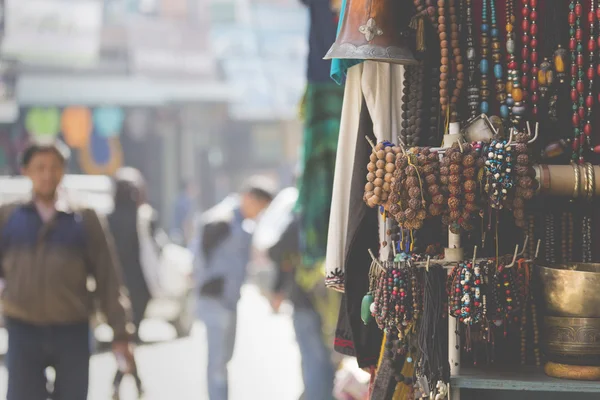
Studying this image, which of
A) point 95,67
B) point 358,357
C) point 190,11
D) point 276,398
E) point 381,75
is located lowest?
point 276,398

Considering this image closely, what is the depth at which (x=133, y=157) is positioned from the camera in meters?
16.4

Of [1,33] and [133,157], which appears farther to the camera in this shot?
[133,157]

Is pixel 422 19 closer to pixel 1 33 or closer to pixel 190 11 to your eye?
pixel 1 33

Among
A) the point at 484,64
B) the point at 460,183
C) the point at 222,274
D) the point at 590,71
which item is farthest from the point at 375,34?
the point at 222,274

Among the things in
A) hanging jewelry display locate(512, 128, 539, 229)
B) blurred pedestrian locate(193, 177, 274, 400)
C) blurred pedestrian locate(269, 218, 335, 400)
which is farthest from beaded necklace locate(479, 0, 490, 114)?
blurred pedestrian locate(193, 177, 274, 400)

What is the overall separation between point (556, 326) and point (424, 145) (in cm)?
73

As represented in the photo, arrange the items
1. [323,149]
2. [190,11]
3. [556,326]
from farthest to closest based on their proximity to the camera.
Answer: [190,11] → [323,149] → [556,326]

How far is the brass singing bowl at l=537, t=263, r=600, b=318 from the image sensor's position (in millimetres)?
2838

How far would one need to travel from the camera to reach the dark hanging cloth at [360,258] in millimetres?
3271

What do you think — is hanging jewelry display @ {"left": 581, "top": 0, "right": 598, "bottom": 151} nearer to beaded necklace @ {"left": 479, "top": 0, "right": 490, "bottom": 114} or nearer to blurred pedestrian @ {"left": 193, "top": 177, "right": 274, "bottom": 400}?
beaded necklace @ {"left": 479, "top": 0, "right": 490, "bottom": 114}

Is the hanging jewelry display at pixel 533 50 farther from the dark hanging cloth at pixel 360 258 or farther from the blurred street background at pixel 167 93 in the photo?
the blurred street background at pixel 167 93

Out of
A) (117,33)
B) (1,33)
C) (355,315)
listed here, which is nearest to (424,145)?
(355,315)

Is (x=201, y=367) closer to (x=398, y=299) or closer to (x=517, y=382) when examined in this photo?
(x=398, y=299)

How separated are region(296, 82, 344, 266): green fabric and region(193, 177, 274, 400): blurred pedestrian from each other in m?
1.98
